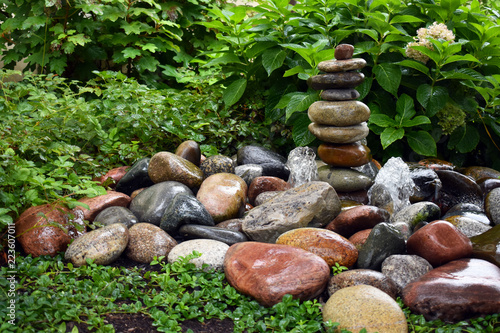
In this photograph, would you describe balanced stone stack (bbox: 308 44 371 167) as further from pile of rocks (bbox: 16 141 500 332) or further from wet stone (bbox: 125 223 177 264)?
wet stone (bbox: 125 223 177 264)

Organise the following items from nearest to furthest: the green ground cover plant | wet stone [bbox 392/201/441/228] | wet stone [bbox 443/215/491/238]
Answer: the green ground cover plant < wet stone [bbox 443/215/491/238] < wet stone [bbox 392/201/441/228]

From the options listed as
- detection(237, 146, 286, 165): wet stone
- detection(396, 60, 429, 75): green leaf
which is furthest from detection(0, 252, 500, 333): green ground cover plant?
detection(396, 60, 429, 75): green leaf

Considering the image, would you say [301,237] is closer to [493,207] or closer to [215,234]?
[215,234]

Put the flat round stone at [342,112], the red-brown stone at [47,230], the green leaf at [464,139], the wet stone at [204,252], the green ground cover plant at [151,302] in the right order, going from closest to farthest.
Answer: the green ground cover plant at [151,302] → the wet stone at [204,252] → the red-brown stone at [47,230] → the flat round stone at [342,112] → the green leaf at [464,139]

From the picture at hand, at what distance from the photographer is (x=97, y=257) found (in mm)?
3047

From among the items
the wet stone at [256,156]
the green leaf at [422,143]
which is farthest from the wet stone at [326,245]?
the green leaf at [422,143]

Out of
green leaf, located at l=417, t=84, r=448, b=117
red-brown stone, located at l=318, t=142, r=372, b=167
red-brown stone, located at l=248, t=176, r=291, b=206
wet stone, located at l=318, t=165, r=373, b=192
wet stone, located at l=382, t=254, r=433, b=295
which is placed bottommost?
red-brown stone, located at l=248, t=176, r=291, b=206

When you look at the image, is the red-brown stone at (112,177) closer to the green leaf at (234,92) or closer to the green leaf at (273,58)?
the green leaf at (234,92)

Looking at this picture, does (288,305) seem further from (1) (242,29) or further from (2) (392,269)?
(1) (242,29)

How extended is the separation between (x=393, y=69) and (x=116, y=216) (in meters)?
3.38

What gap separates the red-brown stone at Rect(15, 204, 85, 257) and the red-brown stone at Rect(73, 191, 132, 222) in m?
0.32

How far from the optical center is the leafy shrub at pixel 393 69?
15.8 feet

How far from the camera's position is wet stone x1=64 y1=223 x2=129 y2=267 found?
9.97 ft

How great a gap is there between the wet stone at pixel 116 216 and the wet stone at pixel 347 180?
190cm
